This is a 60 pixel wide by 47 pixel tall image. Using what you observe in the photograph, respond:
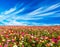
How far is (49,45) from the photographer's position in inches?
223

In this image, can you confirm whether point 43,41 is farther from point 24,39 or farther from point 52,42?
point 24,39

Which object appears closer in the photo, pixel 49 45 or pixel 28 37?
pixel 49 45

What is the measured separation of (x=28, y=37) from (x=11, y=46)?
1.29m

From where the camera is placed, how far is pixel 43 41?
6086 mm

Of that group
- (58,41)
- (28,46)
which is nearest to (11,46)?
(28,46)

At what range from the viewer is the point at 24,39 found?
664 cm

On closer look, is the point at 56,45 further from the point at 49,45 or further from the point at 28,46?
the point at 28,46

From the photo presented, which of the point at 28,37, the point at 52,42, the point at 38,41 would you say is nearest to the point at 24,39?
the point at 28,37

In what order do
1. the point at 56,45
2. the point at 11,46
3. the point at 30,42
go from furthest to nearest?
the point at 30,42 → the point at 56,45 → the point at 11,46

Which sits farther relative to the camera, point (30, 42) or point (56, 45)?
point (30, 42)

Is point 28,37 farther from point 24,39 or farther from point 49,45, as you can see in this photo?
point 49,45

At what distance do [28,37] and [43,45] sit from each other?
2.62 feet

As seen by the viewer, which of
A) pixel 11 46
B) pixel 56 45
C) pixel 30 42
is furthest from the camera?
pixel 30 42

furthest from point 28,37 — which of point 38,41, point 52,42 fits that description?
point 52,42
